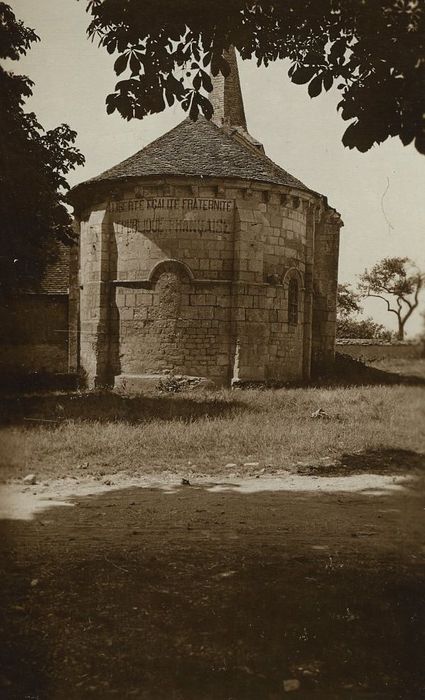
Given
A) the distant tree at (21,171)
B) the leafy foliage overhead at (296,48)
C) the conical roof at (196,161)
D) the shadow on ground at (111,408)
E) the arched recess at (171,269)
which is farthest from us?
the arched recess at (171,269)

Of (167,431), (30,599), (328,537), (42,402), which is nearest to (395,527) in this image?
(328,537)

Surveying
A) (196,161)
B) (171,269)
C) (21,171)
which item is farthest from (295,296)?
(21,171)

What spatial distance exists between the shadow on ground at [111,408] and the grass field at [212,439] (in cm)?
11

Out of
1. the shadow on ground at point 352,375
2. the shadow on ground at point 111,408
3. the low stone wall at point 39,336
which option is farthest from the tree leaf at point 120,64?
the low stone wall at point 39,336

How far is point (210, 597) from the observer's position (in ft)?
14.4

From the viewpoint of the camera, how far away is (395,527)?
6195 mm

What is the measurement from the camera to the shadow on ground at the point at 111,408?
1213cm

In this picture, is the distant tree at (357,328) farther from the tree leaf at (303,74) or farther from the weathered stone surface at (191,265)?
the tree leaf at (303,74)

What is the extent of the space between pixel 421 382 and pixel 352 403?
8.42 meters

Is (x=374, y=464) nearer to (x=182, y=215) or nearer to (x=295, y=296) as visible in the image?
(x=182, y=215)

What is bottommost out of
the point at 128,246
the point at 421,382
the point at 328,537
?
the point at 328,537

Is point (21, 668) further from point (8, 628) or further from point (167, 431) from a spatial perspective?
point (167, 431)

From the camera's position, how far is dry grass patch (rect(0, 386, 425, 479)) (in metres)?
8.93

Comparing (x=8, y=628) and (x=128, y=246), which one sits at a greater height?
(x=128, y=246)
